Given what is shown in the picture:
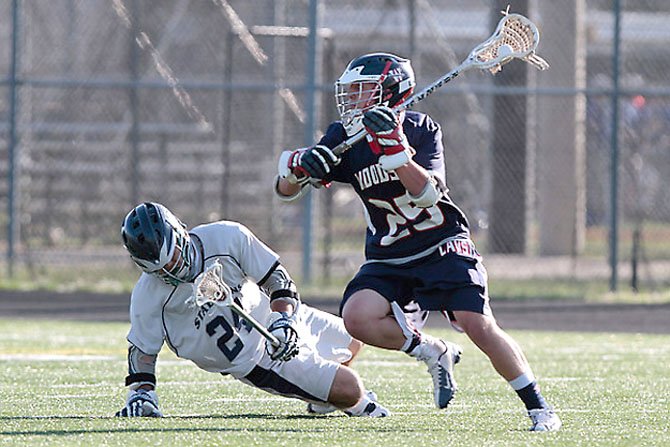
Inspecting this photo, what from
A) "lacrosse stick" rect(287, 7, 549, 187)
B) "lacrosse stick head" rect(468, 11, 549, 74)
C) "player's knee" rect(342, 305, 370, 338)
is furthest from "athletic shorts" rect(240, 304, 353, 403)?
"lacrosse stick head" rect(468, 11, 549, 74)

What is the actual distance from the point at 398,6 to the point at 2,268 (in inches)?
275

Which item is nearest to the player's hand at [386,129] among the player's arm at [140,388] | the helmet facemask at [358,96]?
the helmet facemask at [358,96]

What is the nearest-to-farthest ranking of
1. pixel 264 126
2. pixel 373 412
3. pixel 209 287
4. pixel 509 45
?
pixel 209 287, pixel 373 412, pixel 509 45, pixel 264 126

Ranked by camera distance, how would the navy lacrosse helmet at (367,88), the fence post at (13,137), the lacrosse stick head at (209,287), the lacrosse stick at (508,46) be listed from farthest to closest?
the fence post at (13,137) < the lacrosse stick at (508,46) < the navy lacrosse helmet at (367,88) < the lacrosse stick head at (209,287)

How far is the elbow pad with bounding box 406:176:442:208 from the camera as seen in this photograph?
6.03m

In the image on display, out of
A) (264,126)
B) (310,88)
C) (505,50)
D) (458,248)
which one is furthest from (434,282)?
(264,126)

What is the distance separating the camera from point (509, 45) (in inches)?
265

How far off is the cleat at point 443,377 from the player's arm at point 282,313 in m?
0.60

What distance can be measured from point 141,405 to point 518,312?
24.5 ft

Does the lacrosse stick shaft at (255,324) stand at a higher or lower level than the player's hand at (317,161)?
lower

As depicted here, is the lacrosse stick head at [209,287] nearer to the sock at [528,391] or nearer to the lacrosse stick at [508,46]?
the sock at [528,391]

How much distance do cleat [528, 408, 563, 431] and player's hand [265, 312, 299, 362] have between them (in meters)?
1.03

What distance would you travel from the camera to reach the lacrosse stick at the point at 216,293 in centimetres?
585

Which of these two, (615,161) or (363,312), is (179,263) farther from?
(615,161)
